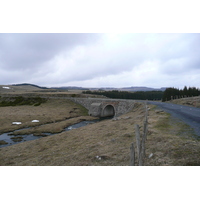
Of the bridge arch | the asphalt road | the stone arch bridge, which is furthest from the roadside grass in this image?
the bridge arch

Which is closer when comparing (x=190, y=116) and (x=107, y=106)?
(x=190, y=116)

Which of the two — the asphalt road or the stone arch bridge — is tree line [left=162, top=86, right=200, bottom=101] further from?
the asphalt road

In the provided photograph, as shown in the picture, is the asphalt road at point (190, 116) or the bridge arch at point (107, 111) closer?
the asphalt road at point (190, 116)

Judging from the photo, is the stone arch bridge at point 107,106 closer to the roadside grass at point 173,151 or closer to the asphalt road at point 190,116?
the asphalt road at point 190,116

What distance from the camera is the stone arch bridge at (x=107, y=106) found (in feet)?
189

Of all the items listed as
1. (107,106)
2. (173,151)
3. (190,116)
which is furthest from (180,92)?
(173,151)

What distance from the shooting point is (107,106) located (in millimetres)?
69562

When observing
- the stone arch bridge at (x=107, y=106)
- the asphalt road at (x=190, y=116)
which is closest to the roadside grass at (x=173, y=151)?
the asphalt road at (x=190, y=116)

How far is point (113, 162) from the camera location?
12.5m

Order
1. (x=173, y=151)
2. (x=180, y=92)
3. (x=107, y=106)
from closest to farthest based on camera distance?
(x=173, y=151) → (x=107, y=106) → (x=180, y=92)

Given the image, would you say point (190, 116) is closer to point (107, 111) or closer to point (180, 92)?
point (107, 111)

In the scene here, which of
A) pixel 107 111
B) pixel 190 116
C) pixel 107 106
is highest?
pixel 190 116

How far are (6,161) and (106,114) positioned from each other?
53.2m

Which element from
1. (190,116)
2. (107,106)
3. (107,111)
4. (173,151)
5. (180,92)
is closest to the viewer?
(173,151)
